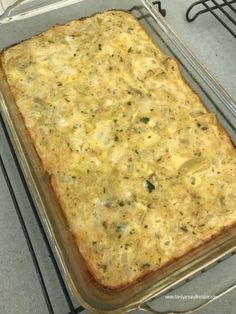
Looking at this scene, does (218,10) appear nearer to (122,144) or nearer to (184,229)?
(122,144)

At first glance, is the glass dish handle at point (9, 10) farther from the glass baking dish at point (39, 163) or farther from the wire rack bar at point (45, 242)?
the wire rack bar at point (45, 242)

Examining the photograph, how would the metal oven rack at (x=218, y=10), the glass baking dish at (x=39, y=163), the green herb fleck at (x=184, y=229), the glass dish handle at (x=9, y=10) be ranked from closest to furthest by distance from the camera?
1. the glass baking dish at (x=39, y=163)
2. the green herb fleck at (x=184, y=229)
3. the glass dish handle at (x=9, y=10)
4. the metal oven rack at (x=218, y=10)

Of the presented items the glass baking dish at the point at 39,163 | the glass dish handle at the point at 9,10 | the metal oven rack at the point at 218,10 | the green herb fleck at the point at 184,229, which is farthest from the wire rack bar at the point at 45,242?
the metal oven rack at the point at 218,10

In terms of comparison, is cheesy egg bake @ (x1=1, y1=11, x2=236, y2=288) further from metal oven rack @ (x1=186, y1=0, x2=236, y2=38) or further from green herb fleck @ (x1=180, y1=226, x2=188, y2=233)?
metal oven rack @ (x1=186, y1=0, x2=236, y2=38)

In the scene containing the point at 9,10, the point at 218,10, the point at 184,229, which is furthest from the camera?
the point at 218,10

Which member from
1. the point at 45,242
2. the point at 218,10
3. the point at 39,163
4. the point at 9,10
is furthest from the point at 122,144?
the point at 218,10

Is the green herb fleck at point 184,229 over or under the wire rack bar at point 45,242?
under

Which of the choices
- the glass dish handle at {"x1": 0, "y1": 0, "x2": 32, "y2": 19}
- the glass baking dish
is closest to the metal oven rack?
the glass baking dish
